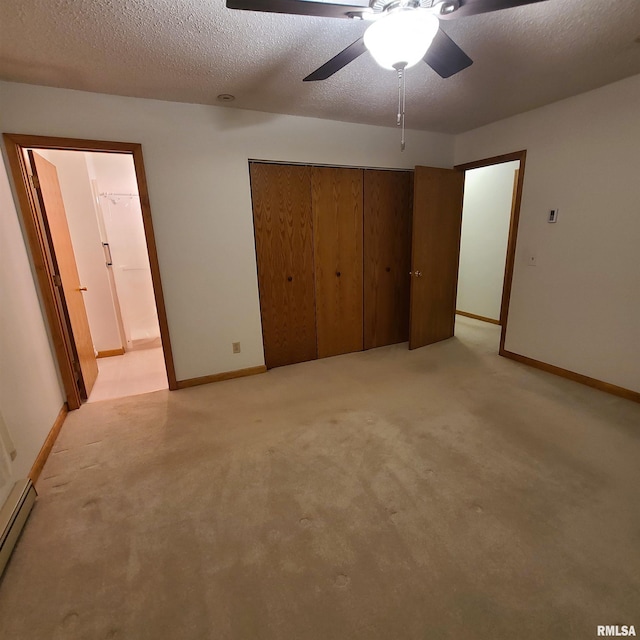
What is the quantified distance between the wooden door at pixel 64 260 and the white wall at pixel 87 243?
23.8 inches

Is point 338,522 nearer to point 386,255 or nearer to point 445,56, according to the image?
point 445,56

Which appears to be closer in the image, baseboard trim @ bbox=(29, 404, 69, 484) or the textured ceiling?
the textured ceiling

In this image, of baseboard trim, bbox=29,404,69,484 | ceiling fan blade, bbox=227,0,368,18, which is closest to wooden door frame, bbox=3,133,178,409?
baseboard trim, bbox=29,404,69,484

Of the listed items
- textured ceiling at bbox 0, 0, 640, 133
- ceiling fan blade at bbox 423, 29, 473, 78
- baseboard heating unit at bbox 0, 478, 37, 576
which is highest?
textured ceiling at bbox 0, 0, 640, 133

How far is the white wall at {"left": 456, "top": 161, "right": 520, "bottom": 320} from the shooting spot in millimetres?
4469

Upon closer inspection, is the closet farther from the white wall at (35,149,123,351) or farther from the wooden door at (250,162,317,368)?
the white wall at (35,149,123,351)

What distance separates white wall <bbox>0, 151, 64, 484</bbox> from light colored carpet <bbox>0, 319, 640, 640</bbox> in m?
0.20

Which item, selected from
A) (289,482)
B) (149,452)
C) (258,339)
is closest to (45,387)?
(149,452)

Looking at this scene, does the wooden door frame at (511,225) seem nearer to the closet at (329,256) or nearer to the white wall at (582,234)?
the white wall at (582,234)

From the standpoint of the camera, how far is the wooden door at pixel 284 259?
2959 millimetres

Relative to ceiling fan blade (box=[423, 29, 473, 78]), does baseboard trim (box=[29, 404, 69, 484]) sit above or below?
below

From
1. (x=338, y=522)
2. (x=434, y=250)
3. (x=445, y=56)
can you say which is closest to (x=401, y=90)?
(x=445, y=56)

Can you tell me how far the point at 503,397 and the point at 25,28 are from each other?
3679 millimetres

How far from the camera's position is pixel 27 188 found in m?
2.26
